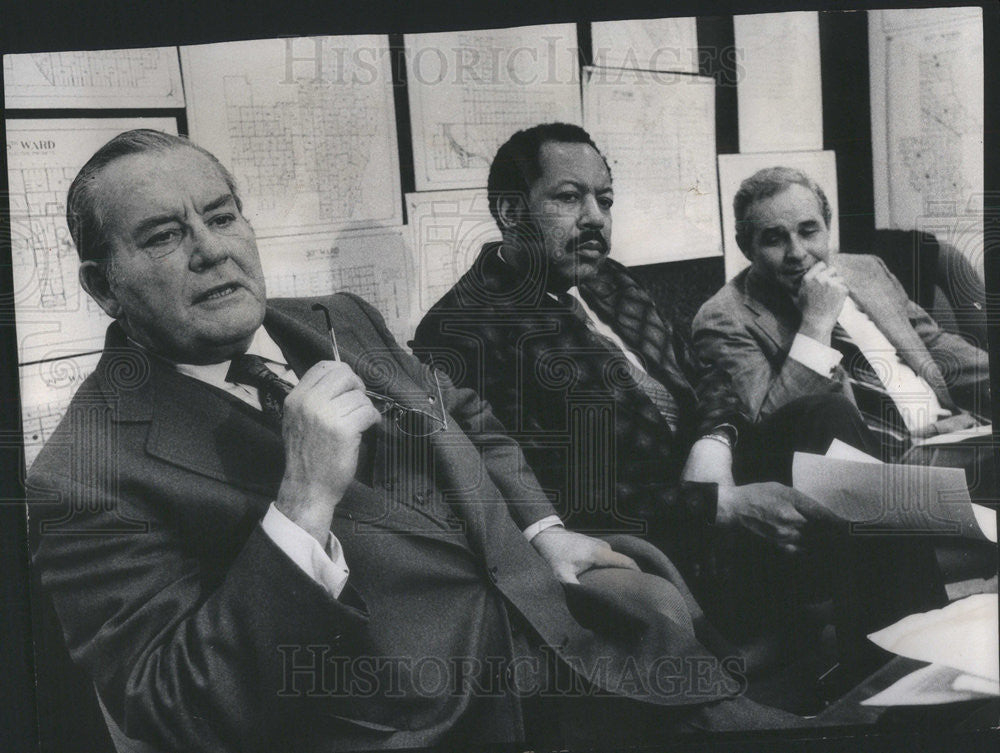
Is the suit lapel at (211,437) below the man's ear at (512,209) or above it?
below

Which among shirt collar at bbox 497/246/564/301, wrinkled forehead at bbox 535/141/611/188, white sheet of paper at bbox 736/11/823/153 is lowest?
shirt collar at bbox 497/246/564/301

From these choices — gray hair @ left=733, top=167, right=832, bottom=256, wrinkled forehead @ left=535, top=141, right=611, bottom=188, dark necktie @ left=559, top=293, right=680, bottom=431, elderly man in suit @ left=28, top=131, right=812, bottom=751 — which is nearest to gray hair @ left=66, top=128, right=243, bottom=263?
elderly man in suit @ left=28, top=131, right=812, bottom=751

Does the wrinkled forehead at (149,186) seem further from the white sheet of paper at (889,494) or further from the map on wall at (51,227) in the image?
the white sheet of paper at (889,494)

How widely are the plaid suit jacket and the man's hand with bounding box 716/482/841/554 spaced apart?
0.17 feet

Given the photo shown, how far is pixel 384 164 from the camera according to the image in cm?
212

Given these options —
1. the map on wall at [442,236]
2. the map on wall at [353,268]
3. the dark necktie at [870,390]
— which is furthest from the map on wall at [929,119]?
the map on wall at [353,268]

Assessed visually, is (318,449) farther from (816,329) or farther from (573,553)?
(816,329)

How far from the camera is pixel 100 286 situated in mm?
2047

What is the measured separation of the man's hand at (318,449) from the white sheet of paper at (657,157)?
2.39 feet

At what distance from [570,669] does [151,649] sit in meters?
0.93

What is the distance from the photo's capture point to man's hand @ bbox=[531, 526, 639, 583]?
210cm

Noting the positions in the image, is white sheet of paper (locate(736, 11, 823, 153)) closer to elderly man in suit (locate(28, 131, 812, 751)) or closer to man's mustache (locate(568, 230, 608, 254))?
man's mustache (locate(568, 230, 608, 254))

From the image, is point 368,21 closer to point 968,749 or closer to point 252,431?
point 252,431

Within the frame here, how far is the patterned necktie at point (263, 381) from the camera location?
2053mm
